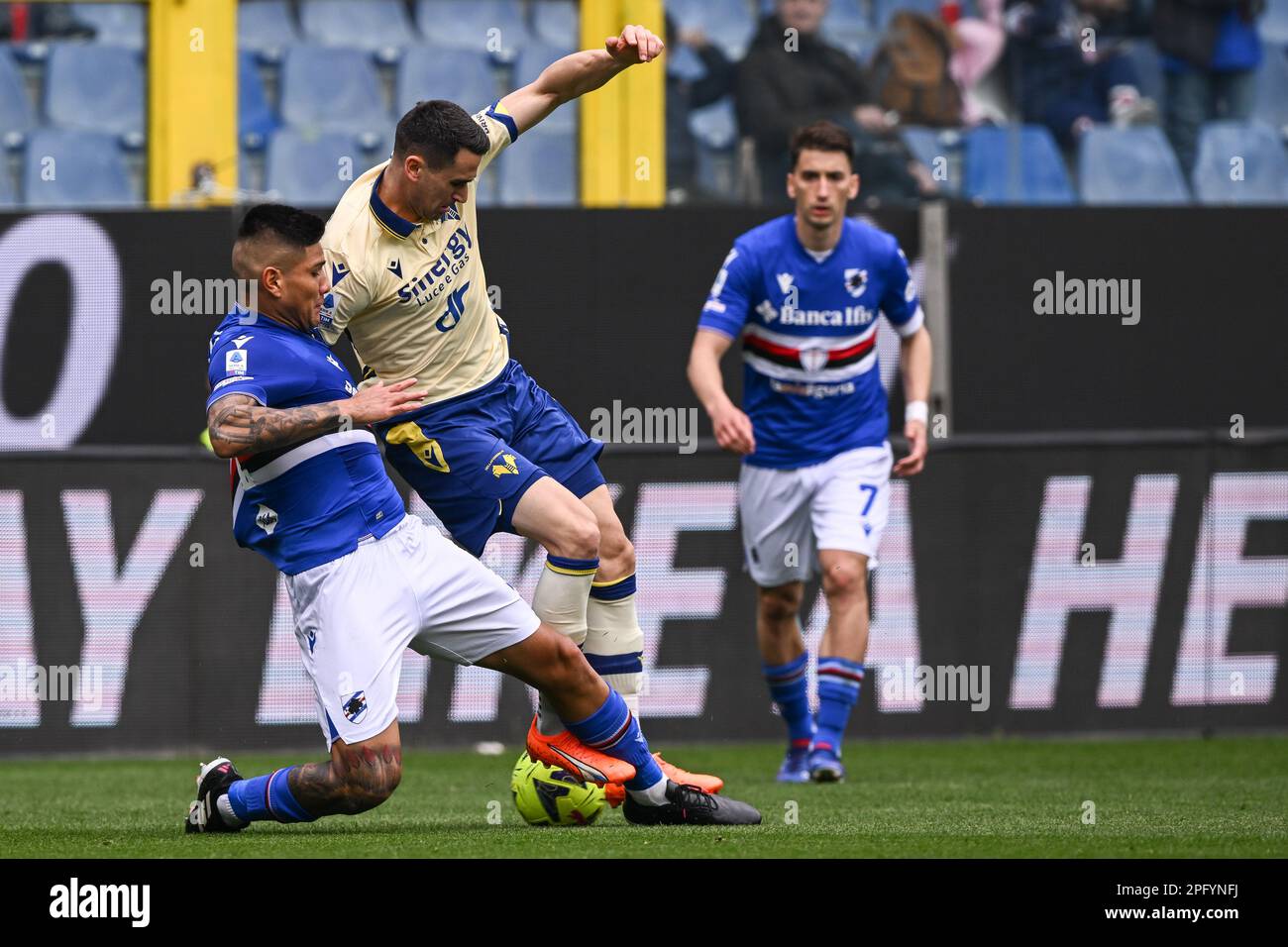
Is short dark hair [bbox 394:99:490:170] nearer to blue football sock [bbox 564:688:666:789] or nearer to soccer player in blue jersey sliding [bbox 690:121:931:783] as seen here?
blue football sock [bbox 564:688:666:789]

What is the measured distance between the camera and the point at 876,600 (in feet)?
31.8

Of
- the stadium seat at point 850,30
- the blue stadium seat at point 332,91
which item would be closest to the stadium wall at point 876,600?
the blue stadium seat at point 332,91

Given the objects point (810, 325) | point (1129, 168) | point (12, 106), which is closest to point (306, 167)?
point (12, 106)

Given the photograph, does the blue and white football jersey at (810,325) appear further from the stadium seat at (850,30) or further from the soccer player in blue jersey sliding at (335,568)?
the stadium seat at (850,30)

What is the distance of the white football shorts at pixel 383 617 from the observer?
18.8 ft

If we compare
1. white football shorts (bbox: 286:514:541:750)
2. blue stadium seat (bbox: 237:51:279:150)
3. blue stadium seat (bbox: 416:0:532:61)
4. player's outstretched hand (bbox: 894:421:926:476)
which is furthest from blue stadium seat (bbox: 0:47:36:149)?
white football shorts (bbox: 286:514:541:750)

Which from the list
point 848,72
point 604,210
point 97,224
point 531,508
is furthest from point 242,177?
point 531,508

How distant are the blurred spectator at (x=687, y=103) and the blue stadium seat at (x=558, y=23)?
659 millimetres

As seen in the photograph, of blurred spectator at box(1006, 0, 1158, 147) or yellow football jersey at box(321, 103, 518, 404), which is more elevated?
blurred spectator at box(1006, 0, 1158, 147)

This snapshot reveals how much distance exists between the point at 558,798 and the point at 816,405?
2530 millimetres

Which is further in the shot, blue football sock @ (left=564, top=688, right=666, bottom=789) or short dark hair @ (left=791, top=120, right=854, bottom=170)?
short dark hair @ (left=791, top=120, right=854, bottom=170)

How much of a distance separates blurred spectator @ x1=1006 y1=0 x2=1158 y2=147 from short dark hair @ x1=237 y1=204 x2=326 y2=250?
7.41m

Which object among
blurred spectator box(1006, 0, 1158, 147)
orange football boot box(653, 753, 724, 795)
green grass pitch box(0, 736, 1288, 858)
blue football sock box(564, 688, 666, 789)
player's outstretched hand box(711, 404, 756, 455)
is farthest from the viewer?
blurred spectator box(1006, 0, 1158, 147)

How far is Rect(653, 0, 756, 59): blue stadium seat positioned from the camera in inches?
474
